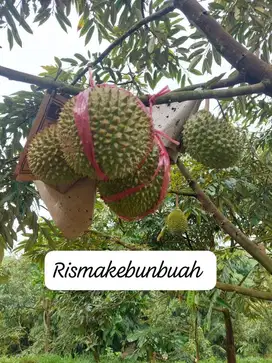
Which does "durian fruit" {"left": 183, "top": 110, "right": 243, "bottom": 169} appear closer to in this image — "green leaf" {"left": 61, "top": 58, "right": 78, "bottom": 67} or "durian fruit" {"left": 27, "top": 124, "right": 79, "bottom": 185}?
"durian fruit" {"left": 27, "top": 124, "right": 79, "bottom": 185}

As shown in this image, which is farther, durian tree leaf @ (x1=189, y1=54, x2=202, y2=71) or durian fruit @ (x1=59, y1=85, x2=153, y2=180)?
durian tree leaf @ (x1=189, y1=54, x2=202, y2=71)

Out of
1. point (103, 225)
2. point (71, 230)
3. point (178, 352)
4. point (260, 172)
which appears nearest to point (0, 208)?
point (71, 230)

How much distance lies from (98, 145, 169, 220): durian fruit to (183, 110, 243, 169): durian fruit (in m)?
0.18

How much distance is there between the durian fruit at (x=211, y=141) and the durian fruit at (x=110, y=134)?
25 centimetres

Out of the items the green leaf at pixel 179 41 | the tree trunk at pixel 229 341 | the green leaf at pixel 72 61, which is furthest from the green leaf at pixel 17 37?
the tree trunk at pixel 229 341

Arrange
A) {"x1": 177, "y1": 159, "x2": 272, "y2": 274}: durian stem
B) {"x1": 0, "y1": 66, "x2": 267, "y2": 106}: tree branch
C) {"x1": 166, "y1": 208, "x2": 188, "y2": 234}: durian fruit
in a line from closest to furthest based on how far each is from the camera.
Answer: {"x1": 0, "y1": 66, "x2": 267, "y2": 106}: tree branch
{"x1": 177, "y1": 159, "x2": 272, "y2": 274}: durian stem
{"x1": 166, "y1": 208, "x2": 188, "y2": 234}: durian fruit

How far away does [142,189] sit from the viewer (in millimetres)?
752

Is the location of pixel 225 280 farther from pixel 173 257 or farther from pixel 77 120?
pixel 77 120

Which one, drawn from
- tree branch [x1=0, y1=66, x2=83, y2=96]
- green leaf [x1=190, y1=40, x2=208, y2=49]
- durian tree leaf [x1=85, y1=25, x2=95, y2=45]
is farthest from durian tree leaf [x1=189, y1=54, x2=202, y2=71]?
tree branch [x1=0, y1=66, x2=83, y2=96]

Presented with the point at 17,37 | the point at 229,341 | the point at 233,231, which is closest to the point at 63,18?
the point at 17,37

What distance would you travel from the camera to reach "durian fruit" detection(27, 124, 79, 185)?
29.7 inches

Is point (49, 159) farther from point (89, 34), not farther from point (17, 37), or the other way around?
point (89, 34)

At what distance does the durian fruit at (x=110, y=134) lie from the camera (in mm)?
650

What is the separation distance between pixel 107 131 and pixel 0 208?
1.82 feet
